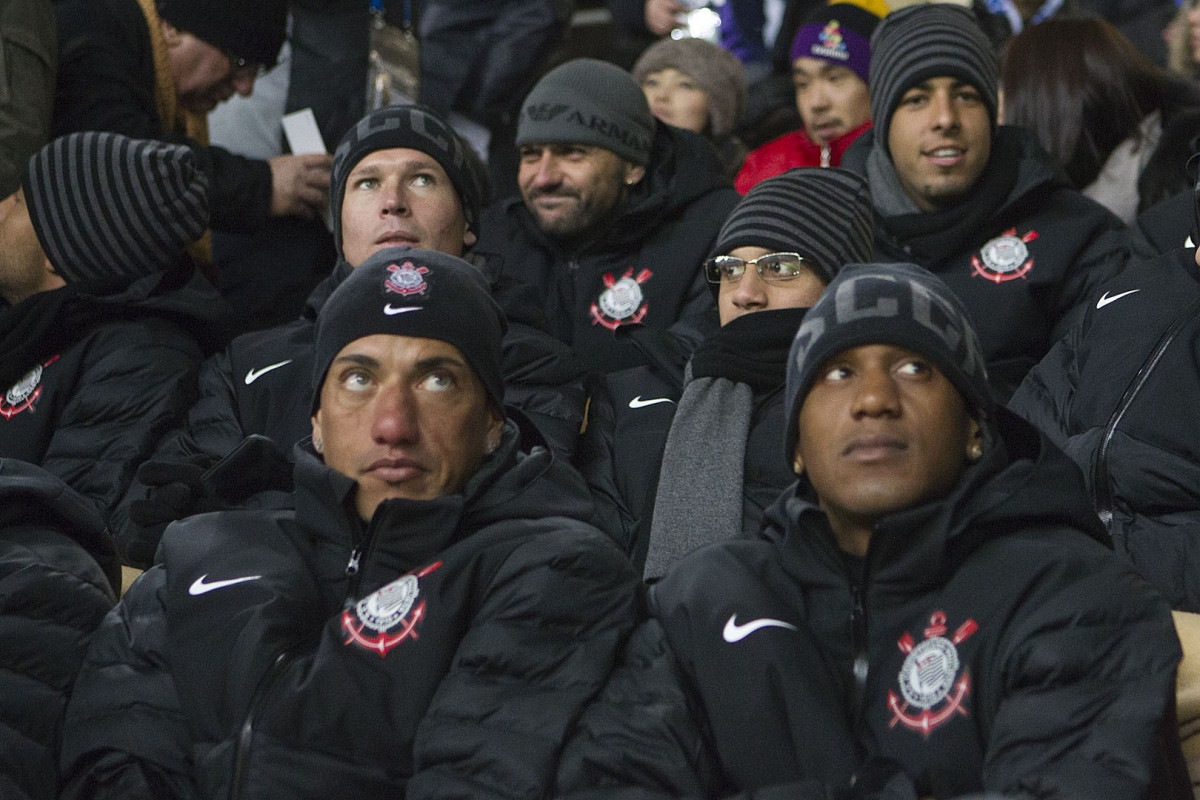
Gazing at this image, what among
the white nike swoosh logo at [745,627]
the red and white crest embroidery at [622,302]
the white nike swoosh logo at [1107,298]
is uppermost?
the white nike swoosh logo at [1107,298]

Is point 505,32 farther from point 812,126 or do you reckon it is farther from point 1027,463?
point 1027,463

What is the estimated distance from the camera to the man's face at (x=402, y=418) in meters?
2.90

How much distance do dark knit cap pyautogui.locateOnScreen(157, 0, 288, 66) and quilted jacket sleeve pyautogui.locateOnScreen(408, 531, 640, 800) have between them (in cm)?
296

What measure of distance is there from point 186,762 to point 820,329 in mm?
1275

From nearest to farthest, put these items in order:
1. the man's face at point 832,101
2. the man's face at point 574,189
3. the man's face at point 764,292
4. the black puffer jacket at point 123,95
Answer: the man's face at point 764,292, the black puffer jacket at point 123,95, the man's face at point 574,189, the man's face at point 832,101

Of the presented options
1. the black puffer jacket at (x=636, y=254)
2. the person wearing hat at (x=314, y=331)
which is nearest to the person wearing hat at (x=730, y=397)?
the person wearing hat at (x=314, y=331)

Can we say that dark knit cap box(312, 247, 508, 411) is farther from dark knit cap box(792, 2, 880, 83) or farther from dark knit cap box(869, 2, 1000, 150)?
dark knit cap box(792, 2, 880, 83)

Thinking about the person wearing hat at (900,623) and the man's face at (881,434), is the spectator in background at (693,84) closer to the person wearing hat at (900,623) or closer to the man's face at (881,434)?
the person wearing hat at (900,623)

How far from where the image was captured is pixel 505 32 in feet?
21.5

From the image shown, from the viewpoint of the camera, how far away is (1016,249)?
177 inches

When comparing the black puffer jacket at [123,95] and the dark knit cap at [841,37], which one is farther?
the dark knit cap at [841,37]

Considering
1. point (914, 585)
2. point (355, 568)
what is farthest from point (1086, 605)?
point (355, 568)

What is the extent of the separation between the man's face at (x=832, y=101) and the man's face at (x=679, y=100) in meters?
0.40

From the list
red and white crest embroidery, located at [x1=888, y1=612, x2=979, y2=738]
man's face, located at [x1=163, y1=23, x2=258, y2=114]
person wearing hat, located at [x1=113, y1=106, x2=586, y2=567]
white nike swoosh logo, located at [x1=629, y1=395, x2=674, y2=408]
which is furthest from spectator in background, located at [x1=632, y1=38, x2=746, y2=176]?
red and white crest embroidery, located at [x1=888, y1=612, x2=979, y2=738]
